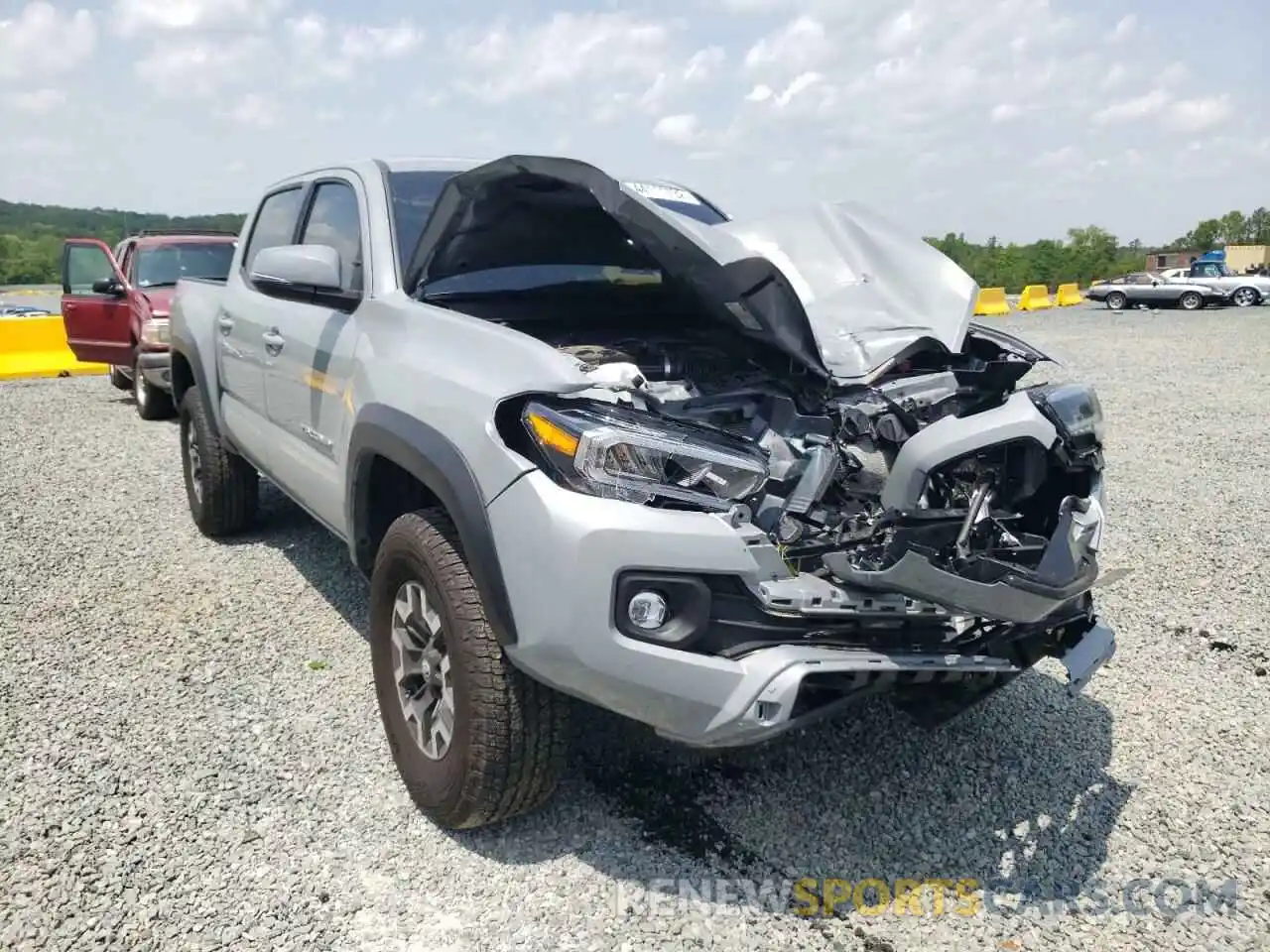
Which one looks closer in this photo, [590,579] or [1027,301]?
[590,579]

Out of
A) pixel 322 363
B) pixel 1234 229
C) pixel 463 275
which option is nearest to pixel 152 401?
pixel 322 363

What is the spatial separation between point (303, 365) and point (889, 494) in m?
2.40

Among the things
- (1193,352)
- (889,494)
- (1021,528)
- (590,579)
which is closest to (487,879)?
(590,579)

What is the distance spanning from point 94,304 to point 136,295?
0.85 metres

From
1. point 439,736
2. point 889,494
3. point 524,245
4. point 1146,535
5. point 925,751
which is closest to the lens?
point 889,494

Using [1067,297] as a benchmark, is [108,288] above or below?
above

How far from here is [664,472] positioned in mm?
2525

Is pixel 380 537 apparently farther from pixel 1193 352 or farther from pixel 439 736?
pixel 1193 352

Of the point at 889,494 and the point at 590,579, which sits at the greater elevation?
the point at 889,494

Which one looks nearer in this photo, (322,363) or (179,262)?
(322,363)

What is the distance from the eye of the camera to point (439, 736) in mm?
2883

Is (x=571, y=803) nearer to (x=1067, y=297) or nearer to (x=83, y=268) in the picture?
(x=83, y=268)

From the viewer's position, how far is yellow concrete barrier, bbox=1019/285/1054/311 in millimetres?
27109

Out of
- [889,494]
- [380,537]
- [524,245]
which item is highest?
[524,245]
